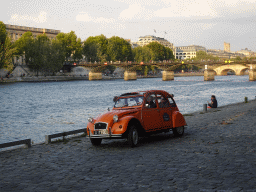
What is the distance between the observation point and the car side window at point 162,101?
1430 centimetres

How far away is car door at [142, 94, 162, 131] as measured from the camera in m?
13.3

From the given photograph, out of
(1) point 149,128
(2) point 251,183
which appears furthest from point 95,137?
(2) point 251,183

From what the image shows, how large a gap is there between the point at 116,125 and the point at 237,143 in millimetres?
3996

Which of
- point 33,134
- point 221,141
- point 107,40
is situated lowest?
point 33,134

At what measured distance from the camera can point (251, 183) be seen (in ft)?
25.2

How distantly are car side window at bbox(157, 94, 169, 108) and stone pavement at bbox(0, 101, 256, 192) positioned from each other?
4.26 feet

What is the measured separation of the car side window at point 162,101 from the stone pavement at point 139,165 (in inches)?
51.1

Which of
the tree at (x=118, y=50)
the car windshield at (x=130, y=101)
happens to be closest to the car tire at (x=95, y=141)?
the car windshield at (x=130, y=101)

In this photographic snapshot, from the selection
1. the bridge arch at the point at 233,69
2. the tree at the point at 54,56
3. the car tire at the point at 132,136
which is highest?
the tree at the point at 54,56

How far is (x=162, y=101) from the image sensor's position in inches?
570

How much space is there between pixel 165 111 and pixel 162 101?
401 mm

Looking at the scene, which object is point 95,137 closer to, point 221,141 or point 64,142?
point 64,142

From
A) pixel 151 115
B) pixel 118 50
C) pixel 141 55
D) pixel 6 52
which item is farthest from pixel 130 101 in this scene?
pixel 141 55

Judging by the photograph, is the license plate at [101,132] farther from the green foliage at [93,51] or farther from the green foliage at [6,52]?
the green foliage at [93,51]
